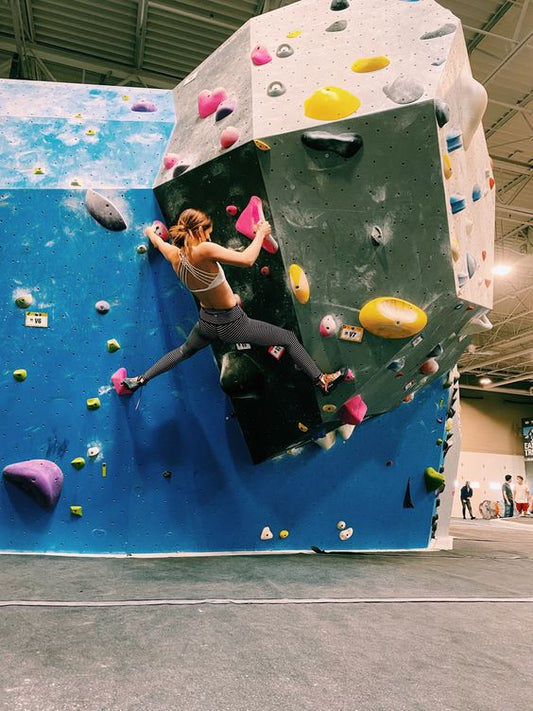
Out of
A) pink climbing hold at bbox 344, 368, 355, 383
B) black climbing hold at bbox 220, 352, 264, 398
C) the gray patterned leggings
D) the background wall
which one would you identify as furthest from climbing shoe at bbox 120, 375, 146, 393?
the background wall

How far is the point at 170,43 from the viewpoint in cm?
673

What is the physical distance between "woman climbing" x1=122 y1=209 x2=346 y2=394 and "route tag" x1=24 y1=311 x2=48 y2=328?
Result: 0.72 meters

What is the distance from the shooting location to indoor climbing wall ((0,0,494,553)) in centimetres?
252

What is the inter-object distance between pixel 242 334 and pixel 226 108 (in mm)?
1232

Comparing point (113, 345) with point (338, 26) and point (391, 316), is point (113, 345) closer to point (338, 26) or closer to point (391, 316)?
point (391, 316)

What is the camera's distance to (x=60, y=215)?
309cm

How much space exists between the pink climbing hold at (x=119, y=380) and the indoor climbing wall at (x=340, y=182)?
0.61 m

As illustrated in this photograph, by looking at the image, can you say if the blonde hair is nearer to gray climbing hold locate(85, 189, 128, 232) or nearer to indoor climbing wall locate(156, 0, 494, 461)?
indoor climbing wall locate(156, 0, 494, 461)

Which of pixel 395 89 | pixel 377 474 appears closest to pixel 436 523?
pixel 377 474

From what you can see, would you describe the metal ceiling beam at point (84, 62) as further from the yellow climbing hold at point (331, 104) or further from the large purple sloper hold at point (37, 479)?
the large purple sloper hold at point (37, 479)

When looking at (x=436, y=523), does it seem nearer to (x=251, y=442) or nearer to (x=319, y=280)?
(x=251, y=442)

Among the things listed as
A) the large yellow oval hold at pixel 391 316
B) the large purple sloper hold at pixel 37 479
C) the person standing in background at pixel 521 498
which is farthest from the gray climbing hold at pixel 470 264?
the person standing in background at pixel 521 498

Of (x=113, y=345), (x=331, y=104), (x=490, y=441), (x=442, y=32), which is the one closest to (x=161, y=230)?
(x=113, y=345)

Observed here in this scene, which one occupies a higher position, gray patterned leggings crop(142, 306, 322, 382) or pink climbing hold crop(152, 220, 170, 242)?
pink climbing hold crop(152, 220, 170, 242)
